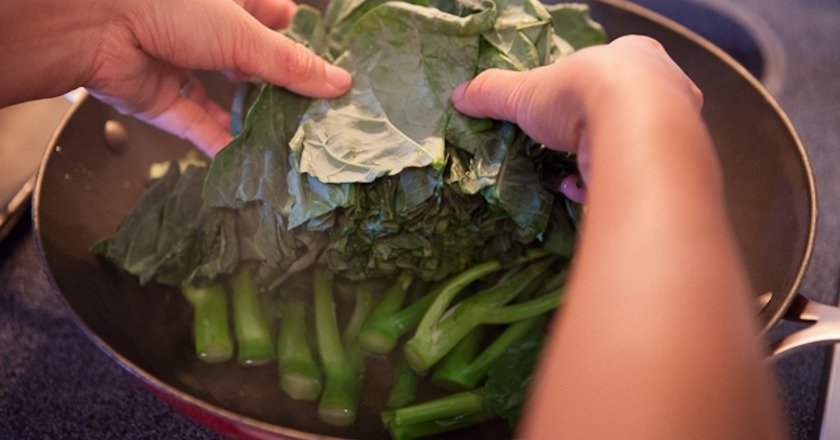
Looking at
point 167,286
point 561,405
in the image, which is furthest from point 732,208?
point 167,286

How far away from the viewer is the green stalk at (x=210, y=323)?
1031mm

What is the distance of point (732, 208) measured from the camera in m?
1.08

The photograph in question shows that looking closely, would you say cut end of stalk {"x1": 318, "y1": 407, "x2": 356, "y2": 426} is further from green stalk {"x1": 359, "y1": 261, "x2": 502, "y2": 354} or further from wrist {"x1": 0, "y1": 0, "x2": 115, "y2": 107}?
wrist {"x1": 0, "y1": 0, "x2": 115, "y2": 107}

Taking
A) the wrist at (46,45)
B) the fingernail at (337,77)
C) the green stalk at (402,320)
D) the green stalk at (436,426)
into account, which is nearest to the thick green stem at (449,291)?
the green stalk at (402,320)

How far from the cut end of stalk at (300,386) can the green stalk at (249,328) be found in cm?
6

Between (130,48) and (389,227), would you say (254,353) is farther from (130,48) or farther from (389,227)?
(130,48)

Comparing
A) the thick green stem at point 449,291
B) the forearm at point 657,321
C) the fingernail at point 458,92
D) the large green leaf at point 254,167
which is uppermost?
the forearm at point 657,321

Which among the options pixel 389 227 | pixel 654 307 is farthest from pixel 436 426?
pixel 654 307

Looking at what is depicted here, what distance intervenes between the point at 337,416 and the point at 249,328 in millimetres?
189

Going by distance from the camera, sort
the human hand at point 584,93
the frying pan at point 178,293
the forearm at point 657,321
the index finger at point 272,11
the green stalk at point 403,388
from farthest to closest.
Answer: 1. the index finger at point 272,11
2. the green stalk at point 403,388
3. the frying pan at point 178,293
4. the human hand at point 584,93
5. the forearm at point 657,321

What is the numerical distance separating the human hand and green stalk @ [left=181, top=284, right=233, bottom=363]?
0.48 m

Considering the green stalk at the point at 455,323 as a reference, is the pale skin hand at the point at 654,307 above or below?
above

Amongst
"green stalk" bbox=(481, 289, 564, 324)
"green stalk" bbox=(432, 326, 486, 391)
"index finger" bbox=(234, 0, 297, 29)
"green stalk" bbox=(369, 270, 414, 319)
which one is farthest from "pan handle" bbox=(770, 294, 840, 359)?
"index finger" bbox=(234, 0, 297, 29)

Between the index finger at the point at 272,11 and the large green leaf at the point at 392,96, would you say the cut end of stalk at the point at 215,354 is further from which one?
the index finger at the point at 272,11
